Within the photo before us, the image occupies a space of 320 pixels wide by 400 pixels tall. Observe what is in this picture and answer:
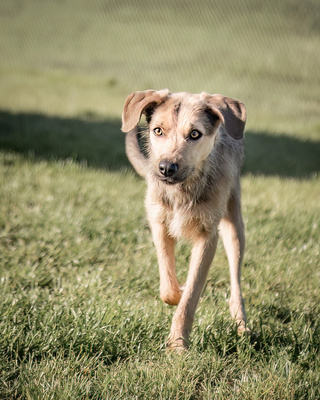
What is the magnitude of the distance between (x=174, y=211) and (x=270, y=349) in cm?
107

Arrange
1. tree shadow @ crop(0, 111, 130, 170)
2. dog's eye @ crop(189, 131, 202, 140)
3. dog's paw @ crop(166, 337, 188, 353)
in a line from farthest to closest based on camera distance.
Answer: tree shadow @ crop(0, 111, 130, 170) → dog's eye @ crop(189, 131, 202, 140) → dog's paw @ crop(166, 337, 188, 353)

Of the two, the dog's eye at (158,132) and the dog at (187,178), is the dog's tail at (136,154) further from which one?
the dog's eye at (158,132)

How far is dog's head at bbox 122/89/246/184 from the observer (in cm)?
272

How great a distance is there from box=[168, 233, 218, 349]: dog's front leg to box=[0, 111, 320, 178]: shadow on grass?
3.52 meters

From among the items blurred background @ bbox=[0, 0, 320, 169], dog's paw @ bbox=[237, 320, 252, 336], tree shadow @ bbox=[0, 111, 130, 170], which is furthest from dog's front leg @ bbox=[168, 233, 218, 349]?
blurred background @ bbox=[0, 0, 320, 169]

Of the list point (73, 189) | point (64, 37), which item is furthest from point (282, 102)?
point (73, 189)

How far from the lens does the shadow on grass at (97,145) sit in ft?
21.4

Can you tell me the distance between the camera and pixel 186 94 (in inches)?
122

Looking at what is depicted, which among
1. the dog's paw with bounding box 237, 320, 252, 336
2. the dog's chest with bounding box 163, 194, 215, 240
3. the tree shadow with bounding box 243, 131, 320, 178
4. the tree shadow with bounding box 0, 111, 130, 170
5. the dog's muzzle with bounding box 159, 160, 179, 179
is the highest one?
the dog's muzzle with bounding box 159, 160, 179, 179

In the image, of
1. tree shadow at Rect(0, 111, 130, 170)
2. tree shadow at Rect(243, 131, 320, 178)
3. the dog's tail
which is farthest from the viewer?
tree shadow at Rect(243, 131, 320, 178)

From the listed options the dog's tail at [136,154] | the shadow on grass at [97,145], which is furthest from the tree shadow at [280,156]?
the dog's tail at [136,154]

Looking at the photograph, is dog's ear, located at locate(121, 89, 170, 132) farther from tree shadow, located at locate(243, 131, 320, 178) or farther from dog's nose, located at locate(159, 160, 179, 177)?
tree shadow, located at locate(243, 131, 320, 178)

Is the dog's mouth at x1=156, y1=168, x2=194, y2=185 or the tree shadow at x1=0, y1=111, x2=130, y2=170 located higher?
the dog's mouth at x1=156, y1=168, x2=194, y2=185

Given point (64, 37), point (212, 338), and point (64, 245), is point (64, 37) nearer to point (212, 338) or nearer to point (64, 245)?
point (64, 245)
